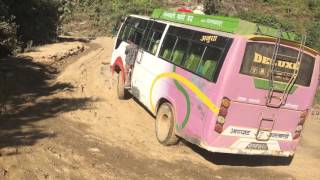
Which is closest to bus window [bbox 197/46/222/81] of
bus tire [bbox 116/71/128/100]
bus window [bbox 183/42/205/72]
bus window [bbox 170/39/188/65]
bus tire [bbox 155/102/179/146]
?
bus window [bbox 183/42/205/72]

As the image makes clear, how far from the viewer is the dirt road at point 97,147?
25.4ft

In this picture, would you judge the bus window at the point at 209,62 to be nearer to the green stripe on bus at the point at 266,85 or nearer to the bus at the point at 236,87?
the bus at the point at 236,87

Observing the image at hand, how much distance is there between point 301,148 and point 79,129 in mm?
5527

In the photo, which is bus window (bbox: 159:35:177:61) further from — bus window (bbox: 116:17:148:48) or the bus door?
bus window (bbox: 116:17:148:48)

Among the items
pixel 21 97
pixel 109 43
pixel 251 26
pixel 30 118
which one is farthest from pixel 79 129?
pixel 109 43

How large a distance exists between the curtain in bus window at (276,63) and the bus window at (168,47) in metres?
2.40

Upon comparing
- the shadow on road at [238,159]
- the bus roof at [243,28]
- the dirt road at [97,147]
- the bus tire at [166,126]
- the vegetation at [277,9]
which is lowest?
the shadow on road at [238,159]

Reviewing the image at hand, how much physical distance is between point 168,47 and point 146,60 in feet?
3.71

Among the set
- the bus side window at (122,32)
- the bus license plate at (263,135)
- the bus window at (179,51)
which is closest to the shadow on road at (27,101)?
the bus side window at (122,32)

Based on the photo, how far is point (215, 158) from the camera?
9.60 meters

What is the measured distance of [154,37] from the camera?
436 inches

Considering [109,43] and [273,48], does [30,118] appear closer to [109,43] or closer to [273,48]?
[273,48]

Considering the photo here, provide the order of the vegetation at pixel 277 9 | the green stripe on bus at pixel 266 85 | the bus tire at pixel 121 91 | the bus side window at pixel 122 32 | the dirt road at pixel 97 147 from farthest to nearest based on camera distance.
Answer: the vegetation at pixel 277 9, the bus side window at pixel 122 32, the bus tire at pixel 121 91, the green stripe on bus at pixel 266 85, the dirt road at pixel 97 147


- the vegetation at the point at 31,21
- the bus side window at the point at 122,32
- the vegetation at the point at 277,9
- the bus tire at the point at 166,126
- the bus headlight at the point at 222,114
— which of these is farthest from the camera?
the vegetation at the point at 277,9
